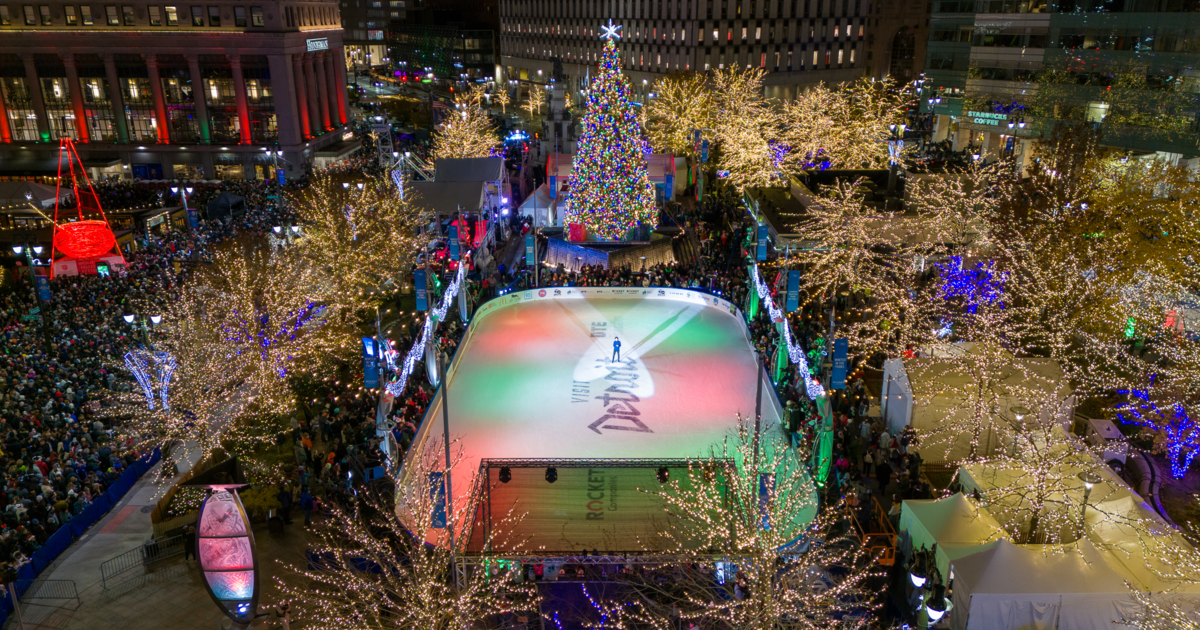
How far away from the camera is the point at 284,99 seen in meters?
59.0

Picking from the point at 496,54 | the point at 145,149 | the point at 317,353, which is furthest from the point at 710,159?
the point at 496,54

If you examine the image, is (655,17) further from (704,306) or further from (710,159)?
(704,306)

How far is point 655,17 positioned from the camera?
78.7m

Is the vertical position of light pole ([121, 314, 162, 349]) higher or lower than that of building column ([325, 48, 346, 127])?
lower

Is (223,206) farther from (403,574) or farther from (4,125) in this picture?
(403,574)

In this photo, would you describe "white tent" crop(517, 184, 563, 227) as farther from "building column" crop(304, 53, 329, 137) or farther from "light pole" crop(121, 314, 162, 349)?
"building column" crop(304, 53, 329, 137)

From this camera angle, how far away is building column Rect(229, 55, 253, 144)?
2268 inches

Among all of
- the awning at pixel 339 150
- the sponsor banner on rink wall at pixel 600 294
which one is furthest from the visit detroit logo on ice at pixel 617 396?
the awning at pixel 339 150

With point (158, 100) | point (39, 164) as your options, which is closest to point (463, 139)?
point (158, 100)

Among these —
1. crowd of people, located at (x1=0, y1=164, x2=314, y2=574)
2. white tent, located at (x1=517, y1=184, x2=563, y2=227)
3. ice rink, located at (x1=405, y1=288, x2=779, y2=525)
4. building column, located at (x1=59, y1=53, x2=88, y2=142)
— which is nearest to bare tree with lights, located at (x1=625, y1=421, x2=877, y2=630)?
ice rink, located at (x1=405, y1=288, x2=779, y2=525)

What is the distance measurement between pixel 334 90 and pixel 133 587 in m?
62.7

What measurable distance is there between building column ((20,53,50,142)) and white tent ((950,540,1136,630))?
69.9 m

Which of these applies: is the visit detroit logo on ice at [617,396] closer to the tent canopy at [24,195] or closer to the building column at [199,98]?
the tent canopy at [24,195]

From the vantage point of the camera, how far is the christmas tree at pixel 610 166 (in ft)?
101
